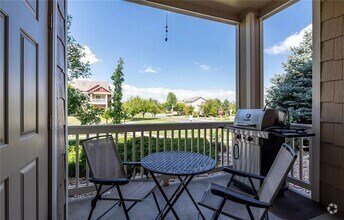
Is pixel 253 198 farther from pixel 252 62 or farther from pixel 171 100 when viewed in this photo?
Answer: pixel 252 62

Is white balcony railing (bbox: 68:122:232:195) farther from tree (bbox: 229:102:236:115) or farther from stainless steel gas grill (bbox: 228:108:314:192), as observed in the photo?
stainless steel gas grill (bbox: 228:108:314:192)

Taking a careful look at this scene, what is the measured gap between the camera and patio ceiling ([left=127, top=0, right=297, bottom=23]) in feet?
11.1

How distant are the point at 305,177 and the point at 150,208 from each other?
2.41 metres

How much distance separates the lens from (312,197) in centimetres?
270

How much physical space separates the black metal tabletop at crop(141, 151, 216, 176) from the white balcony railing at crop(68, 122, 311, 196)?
85 centimetres

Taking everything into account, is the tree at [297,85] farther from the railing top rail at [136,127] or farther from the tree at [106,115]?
the tree at [106,115]

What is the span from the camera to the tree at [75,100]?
119 inches

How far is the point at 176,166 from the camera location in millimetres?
1964

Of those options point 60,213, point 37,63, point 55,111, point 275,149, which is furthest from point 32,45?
point 275,149

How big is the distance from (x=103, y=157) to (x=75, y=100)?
1220mm

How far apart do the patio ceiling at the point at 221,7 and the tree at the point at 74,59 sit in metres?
1.12

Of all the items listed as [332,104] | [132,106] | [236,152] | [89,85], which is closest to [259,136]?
[236,152]

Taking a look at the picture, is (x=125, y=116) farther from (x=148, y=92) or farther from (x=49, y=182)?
(x=49, y=182)

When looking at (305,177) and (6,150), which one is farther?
(305,177)
